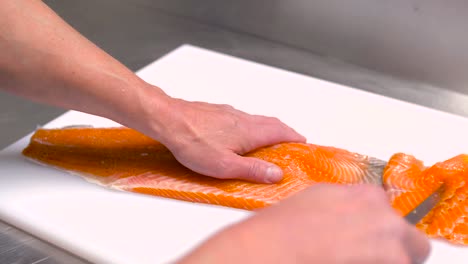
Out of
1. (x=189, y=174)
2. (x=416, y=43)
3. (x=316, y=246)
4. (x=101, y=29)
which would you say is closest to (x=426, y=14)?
(x=416, y=43)

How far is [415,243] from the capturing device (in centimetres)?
113

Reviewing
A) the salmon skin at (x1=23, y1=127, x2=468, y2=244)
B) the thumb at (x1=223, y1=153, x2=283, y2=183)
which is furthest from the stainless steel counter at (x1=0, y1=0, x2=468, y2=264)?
the thumb at (x1=223, y1=153, x2=283, y2=183)

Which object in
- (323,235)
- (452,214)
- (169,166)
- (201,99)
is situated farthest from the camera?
(201,99)

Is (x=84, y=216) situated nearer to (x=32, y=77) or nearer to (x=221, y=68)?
(x=32, y=77)

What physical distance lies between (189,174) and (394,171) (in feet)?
1.89

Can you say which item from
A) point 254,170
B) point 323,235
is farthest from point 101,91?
point 323,235

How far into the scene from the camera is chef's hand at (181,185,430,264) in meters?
1.03

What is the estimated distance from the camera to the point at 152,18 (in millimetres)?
3396

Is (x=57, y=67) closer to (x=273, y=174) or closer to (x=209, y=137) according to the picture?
(x=209, y=137)

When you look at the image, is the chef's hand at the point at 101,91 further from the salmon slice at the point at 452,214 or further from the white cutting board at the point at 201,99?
the salmon slice at the point at 452,214

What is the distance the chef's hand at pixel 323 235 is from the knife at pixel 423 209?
2.54 ft

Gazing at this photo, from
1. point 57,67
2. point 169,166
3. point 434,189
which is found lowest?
point 169,166

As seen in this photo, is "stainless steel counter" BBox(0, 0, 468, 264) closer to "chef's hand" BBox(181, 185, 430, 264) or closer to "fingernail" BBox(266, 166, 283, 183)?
"fingernail" BBox(266, 166, 283, 183)

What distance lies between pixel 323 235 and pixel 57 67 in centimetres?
120
